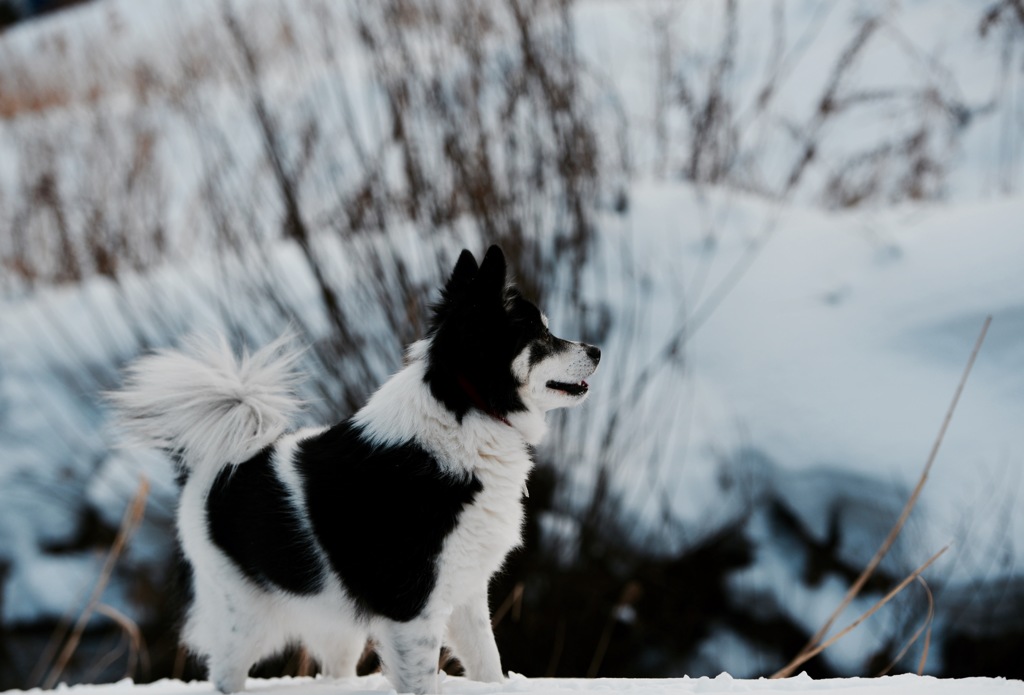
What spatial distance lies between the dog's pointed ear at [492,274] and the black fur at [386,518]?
396mm

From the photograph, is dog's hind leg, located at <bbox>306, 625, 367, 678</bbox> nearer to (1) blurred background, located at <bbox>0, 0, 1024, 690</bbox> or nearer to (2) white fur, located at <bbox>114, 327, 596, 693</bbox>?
(2) white fur, located at <bbox>114, 327, 596, 693</bbox>

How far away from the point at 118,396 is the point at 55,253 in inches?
166

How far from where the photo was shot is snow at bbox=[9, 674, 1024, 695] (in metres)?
1.59

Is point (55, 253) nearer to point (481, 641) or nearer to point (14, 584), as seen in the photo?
point (14, 584)

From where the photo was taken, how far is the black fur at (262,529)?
1.97m

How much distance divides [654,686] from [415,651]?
1.79 feet

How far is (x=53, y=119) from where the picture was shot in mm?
6305

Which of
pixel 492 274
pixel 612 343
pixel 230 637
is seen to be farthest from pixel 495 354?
pixel 612 343

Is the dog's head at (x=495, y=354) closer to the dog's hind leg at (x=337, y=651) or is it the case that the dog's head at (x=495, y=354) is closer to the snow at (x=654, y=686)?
the snow at (x=654, y=686)

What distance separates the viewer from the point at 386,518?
186 centimetres

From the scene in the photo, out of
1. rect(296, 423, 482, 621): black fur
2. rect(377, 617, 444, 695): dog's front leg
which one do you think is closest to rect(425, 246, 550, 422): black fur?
rect(296, 423, 482, 621): black fur

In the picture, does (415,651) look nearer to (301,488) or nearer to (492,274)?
(301,488)

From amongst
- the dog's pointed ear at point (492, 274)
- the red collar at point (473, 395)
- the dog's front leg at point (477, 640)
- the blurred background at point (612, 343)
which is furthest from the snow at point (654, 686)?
the dog's pointed ear at point (492, 274)

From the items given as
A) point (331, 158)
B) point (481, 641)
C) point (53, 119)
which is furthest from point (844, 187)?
point (53, 119)
